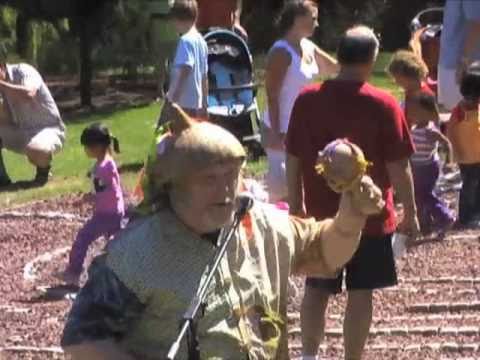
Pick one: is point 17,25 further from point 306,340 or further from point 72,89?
point 306,340

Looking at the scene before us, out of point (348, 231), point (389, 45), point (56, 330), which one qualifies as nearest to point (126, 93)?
point (389, 45)

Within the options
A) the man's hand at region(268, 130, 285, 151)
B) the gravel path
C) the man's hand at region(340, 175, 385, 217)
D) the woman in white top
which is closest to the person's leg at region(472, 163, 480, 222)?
the gravel path

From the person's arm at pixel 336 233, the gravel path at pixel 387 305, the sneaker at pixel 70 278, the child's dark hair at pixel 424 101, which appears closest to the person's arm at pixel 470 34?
the child's dark hair at pixel 424 101

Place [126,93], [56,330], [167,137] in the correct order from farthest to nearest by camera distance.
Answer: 1. [126,93]
2. [56,330]
3. [167,137]

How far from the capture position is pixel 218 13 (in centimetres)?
1488

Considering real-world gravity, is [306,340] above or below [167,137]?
below

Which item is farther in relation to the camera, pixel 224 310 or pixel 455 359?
pixel 455 359

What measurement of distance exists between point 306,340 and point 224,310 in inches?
114

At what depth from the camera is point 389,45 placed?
2525 centimetres

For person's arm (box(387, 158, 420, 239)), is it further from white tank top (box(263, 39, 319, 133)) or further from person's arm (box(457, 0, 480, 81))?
person's arm (box(457, 0, 480, 81))

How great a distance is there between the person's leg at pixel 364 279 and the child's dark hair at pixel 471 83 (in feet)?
12.2

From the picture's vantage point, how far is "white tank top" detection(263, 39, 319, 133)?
8.76 meters

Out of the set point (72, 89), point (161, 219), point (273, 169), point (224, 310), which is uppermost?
point (161, 219)

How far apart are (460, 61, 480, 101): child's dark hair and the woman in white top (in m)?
1.17
